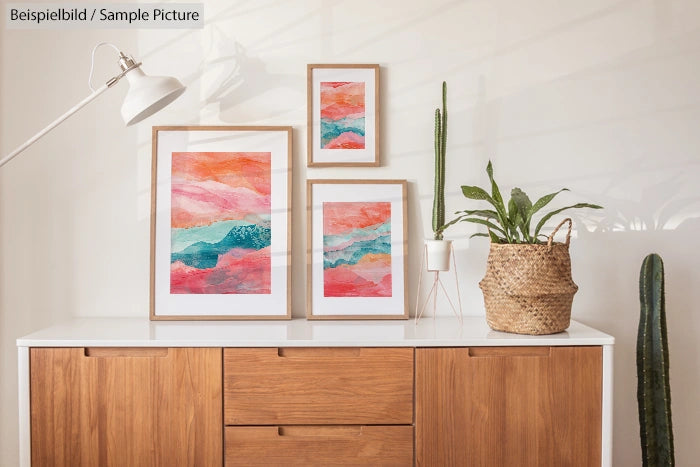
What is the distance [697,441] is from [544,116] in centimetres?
126

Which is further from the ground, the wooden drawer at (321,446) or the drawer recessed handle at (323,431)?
the drawer recessed handle at (323,431)

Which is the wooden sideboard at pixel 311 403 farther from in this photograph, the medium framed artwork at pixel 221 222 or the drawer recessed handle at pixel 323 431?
the medium framed artwork at pixel 221 222

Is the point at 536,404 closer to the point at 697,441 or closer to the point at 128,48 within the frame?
the point at 697,441

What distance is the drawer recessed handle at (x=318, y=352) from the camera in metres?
1.66

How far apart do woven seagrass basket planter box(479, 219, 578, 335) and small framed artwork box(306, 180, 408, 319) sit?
401 millimetres

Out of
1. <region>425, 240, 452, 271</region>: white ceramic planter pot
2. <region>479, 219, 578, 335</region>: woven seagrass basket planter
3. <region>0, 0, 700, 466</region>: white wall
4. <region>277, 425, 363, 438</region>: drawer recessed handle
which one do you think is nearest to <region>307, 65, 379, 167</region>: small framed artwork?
<region>0, 0, 700, 466</region>: white wall

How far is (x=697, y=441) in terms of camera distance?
2086mm

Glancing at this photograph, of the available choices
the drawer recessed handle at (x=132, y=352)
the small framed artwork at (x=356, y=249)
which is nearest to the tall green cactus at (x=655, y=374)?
the small framed artwork at (x=356, y=249)

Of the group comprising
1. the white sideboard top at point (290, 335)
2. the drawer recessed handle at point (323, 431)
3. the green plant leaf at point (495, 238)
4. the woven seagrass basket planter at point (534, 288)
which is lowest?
the drawer recessed handle at point (323, 431)

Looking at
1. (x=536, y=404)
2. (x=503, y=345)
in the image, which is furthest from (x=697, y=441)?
(x=503, y=345)

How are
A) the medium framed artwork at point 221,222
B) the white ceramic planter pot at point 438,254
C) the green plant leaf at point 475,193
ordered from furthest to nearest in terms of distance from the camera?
1. the medium framed artwork at point 221,222
2. the white ceramic planter pot at point 438,254
3. the green plant leaf at point 475,193

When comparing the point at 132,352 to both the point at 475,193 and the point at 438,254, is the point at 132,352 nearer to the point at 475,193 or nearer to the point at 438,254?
the point at 438,254

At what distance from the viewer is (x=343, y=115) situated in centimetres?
209

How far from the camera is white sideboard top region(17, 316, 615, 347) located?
1648 millimetres
